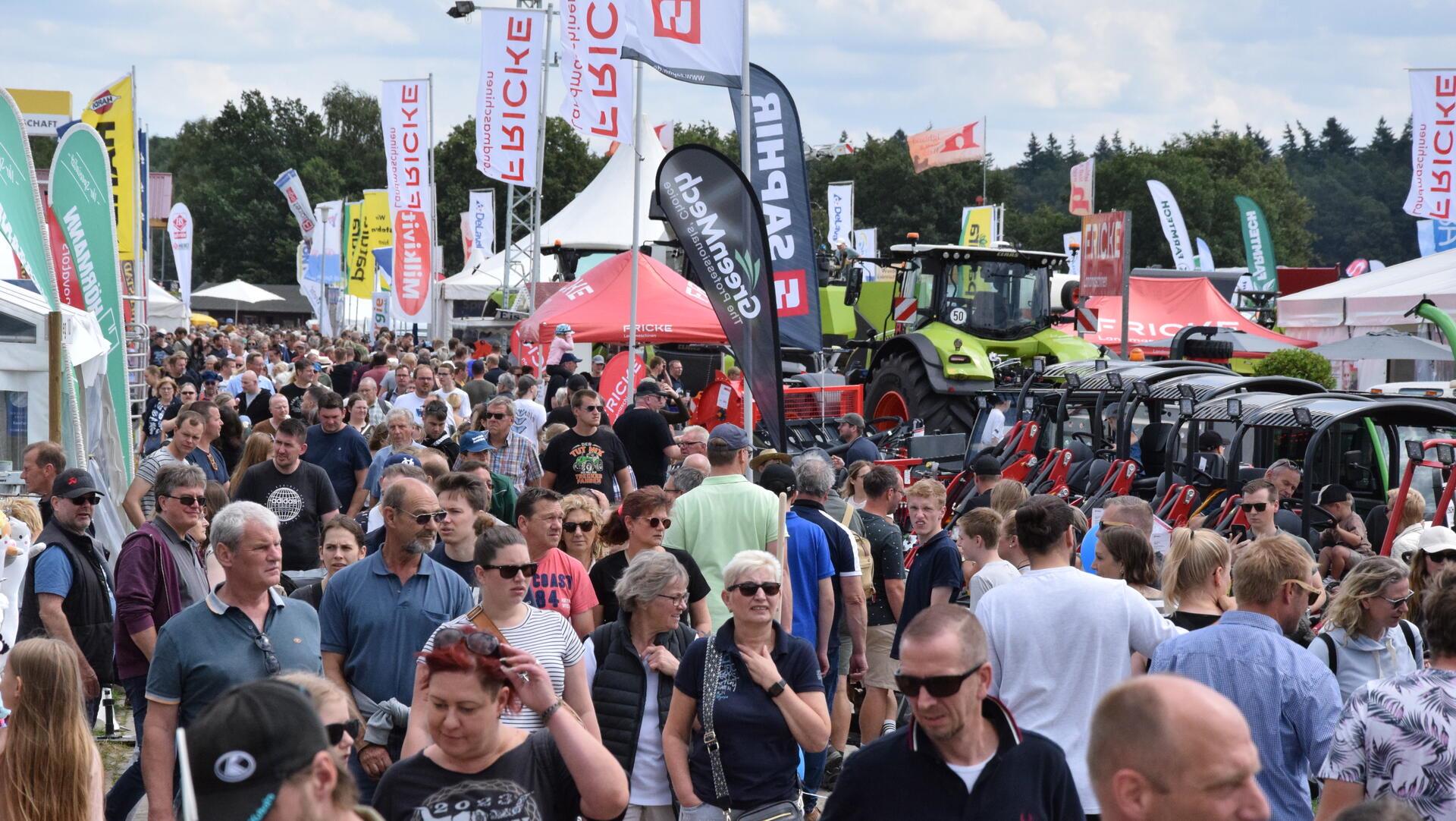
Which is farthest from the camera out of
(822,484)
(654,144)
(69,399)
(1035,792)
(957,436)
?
(654,144)

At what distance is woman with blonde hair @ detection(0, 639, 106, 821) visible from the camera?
3785 mm

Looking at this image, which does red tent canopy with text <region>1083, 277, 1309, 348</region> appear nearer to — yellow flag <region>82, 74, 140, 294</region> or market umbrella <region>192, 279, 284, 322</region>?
yellow flag <region>82, 74, 140, 294</region>

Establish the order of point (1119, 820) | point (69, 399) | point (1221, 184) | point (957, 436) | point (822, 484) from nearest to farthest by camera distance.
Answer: point (1119, 820), point (822, 484), point (69, 399), point (957, 436), point (1221, 184)

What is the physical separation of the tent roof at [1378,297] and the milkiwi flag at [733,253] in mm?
9989

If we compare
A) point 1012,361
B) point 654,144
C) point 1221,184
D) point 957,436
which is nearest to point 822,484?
point 957,436

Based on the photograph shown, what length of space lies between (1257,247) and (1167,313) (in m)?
10.0

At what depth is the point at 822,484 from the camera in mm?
6812

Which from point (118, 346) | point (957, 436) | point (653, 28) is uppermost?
point (653, 28)

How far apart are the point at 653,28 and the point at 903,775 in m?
7.12

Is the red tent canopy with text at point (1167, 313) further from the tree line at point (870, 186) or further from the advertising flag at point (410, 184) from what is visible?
the tree line at point (870, 186)

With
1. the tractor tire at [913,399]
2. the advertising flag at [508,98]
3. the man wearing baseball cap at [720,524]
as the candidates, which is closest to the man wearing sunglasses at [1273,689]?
the man wearing baseball cap at [720,524]

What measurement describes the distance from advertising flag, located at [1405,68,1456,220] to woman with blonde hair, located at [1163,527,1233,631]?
1392 centimetres

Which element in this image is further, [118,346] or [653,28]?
[118,346]

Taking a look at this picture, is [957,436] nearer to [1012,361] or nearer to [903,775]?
[1012,361]
